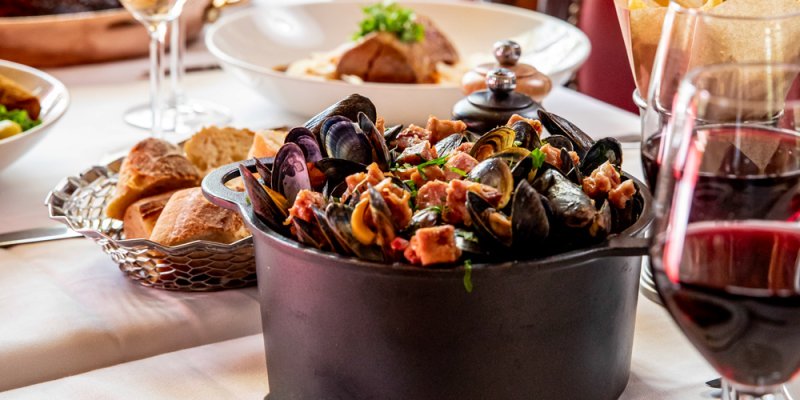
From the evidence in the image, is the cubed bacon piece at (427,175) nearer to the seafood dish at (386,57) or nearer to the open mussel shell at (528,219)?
the open mussel shell at (528,219)

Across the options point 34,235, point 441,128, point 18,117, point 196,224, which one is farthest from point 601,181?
point 18,117

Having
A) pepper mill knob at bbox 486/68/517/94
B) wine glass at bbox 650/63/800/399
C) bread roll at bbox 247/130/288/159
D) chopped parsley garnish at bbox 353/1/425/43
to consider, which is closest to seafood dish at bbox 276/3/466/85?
chopped parsley garnish at bbox 353/1/425/43

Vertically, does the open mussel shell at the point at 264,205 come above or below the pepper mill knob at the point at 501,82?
below

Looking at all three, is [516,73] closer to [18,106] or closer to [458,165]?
[458,165]

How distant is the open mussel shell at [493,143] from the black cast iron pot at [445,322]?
16 cm

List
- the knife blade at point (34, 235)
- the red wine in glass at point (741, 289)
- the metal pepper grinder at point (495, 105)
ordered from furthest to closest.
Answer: the knife blade at point (34, 235) → the metal pepper grinder at point (495, 105) → the red wine in glass at point (741, 289)

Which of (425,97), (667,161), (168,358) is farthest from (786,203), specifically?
(425,97)

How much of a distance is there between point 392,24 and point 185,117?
480 millimetres

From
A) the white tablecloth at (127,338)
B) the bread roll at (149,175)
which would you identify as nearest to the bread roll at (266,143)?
the bread roll at (149,175)

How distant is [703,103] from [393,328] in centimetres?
31

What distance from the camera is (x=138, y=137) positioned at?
183 centimetres

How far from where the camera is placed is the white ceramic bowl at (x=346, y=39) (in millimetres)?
1688

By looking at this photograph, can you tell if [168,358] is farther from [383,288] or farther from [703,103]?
[703,103]

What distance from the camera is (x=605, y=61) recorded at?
2.64 meters
